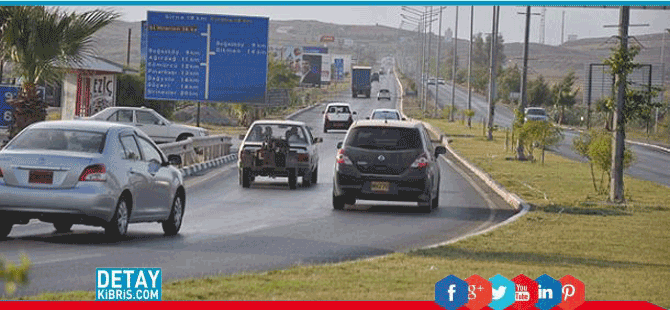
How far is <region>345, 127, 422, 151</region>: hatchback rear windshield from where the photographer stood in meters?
24.7

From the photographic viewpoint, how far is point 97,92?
53.6m

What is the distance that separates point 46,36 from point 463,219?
9.80m

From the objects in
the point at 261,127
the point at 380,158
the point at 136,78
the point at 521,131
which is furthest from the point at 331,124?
the point at 380,158

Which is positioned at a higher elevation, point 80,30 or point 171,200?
point 80,30

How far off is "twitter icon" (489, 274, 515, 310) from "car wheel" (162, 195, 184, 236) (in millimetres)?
7009

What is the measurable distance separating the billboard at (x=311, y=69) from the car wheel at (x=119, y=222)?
133 metres

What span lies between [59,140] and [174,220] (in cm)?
213

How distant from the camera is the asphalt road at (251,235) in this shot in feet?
45.9

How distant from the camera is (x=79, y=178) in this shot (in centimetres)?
1630

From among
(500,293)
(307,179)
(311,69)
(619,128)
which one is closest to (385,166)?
(619,128)

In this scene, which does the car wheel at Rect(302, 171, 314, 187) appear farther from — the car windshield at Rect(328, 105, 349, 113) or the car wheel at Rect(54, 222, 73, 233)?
the car windshield at Rect(328, 105, 349, 113)

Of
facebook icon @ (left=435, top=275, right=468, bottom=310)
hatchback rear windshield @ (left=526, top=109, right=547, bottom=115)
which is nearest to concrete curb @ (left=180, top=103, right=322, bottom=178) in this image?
facebook icon @ (left=435, top=275, right=468, bottom=310)

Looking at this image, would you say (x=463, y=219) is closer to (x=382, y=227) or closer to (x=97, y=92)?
(x=382, y=227)

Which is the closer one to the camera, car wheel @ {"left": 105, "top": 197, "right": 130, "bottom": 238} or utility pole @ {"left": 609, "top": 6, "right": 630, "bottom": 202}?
car wheel @ {"left": 105, "top": 197, "right": 130, "bottom": 238}
